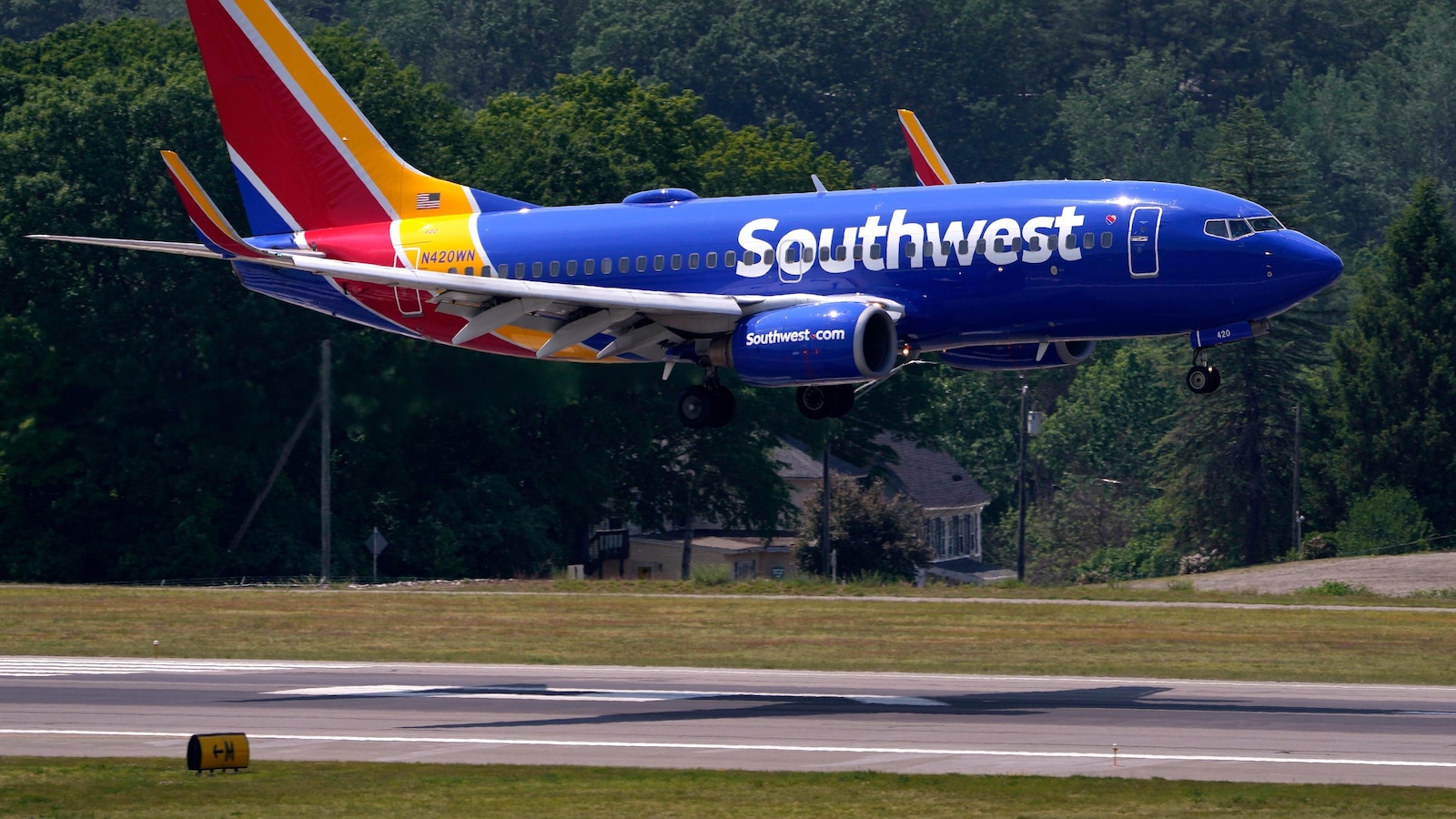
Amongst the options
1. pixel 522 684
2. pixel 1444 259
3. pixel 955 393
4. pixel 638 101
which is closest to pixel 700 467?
pixel 638 101

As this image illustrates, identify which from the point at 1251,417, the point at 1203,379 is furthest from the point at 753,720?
the point at 1251,417

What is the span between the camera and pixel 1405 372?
323 feet

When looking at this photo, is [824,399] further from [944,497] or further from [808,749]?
[944,497]

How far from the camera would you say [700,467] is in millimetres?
96812

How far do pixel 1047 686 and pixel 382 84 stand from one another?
190 feet

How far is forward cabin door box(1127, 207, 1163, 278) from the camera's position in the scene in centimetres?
4272

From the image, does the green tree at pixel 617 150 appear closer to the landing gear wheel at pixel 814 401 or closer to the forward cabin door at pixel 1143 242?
the landing gear wheel at pixel 814 401

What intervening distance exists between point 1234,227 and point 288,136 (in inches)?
923

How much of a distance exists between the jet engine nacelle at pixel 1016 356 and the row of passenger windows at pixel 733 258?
2978mm

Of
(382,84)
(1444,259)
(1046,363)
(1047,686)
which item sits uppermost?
(382,84)

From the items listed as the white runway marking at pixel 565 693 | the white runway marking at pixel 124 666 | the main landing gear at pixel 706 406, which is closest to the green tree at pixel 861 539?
the main landing gear at pixel 706 406

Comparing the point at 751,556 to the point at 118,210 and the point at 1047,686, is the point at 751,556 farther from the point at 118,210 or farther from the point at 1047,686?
the point at 1047,686

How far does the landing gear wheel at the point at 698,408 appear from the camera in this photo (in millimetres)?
48562

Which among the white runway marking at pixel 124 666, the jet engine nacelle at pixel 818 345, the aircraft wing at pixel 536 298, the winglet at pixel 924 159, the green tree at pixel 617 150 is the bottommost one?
the white runway marking at pixel 124 666
